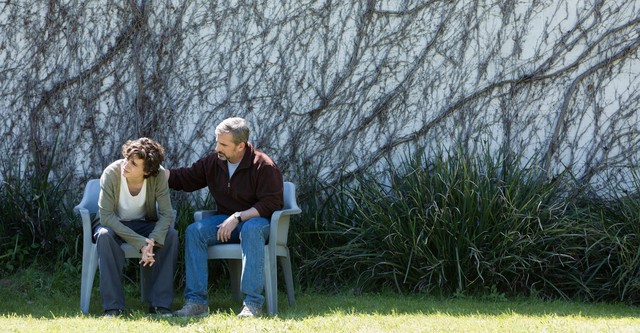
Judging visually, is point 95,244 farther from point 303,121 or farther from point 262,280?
point 303,121

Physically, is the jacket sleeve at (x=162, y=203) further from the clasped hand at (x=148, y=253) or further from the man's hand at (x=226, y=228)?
the man's hand at (x=226, y=228)

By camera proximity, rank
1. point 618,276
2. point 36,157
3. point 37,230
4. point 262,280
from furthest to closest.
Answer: point 36,157 < point 37,230 < point 618,276 < point 262,280

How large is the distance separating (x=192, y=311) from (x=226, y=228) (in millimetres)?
441

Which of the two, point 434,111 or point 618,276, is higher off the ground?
point 434,111

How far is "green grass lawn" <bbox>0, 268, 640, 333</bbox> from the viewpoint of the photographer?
4.42 metres

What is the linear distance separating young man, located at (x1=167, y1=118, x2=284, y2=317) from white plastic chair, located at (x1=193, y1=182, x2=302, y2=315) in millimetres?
42

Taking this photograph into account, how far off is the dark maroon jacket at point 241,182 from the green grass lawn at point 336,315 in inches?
21.0

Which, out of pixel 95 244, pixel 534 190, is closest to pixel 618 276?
pixel 534 190

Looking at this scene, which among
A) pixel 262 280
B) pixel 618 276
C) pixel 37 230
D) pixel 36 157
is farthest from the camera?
pixel 36 157

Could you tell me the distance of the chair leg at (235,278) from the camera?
17.7ft

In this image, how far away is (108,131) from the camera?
6527mm

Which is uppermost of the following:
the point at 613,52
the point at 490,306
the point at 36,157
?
the point at 613,52

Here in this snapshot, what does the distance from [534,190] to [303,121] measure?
157 cm

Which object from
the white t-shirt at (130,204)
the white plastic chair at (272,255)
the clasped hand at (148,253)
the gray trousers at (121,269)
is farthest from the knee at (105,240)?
the white plastic chair at (272,255)
